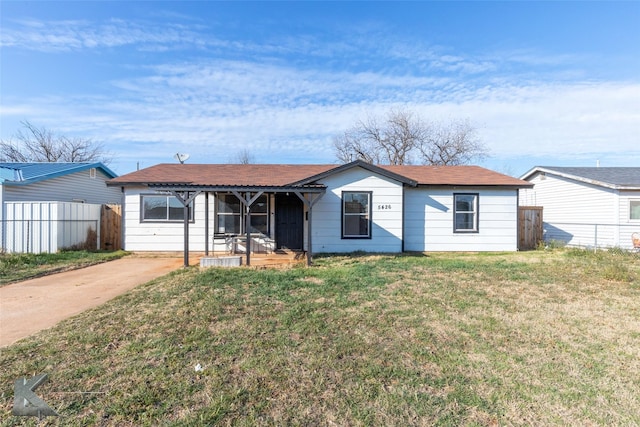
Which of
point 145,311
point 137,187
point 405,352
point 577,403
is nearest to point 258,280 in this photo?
point 145,311

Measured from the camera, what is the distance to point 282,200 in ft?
39.5

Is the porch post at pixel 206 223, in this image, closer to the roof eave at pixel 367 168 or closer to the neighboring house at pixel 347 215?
the neighboring house at pixel 347 215

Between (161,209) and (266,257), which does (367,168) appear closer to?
(266,257)

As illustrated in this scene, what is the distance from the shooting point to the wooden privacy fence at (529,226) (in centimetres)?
1334

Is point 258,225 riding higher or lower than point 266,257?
higher

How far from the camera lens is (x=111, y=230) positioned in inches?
501

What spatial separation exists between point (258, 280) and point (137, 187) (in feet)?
24.1

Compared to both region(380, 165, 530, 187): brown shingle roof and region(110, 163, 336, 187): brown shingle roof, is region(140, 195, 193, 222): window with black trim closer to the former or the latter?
region(110, 163, 336, 187): brown shingle roof

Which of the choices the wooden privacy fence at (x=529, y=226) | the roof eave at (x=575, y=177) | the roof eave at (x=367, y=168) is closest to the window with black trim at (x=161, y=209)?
the roof eave at (x=367, y=168)

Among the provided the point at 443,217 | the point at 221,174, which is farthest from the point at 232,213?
the point at 443,217

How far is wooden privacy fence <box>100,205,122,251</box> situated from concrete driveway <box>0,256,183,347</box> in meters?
3.66

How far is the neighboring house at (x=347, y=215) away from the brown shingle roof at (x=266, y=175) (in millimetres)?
53

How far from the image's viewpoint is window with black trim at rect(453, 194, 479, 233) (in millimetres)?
11812

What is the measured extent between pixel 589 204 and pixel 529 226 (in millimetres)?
3221
